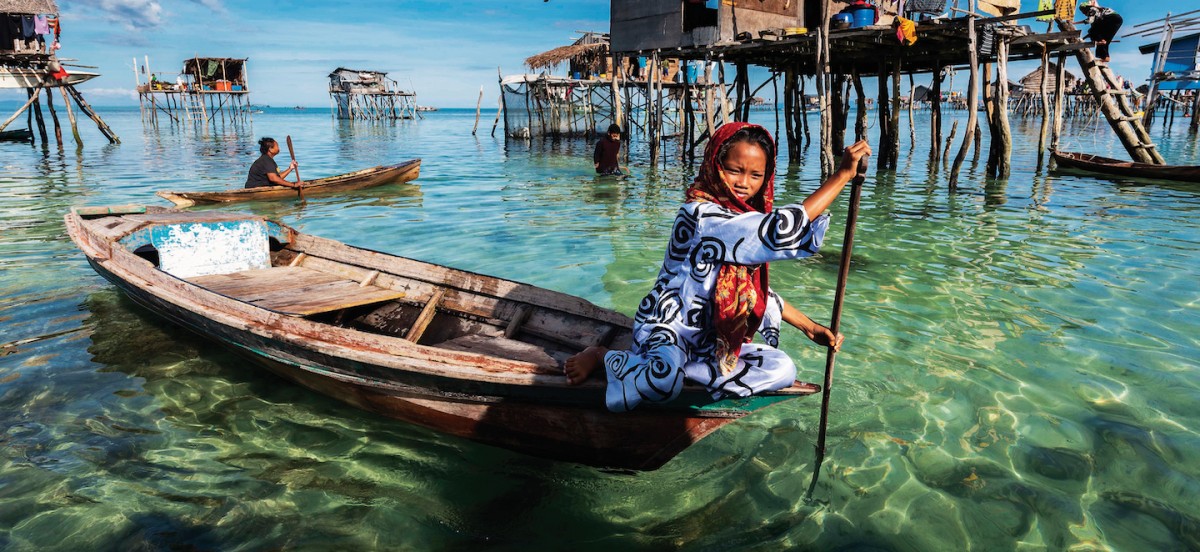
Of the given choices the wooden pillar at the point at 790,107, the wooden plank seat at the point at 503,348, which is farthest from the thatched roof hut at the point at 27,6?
the wooden plank seat at the point at 503,348

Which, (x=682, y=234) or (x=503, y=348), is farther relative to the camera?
(x=503, y=348)

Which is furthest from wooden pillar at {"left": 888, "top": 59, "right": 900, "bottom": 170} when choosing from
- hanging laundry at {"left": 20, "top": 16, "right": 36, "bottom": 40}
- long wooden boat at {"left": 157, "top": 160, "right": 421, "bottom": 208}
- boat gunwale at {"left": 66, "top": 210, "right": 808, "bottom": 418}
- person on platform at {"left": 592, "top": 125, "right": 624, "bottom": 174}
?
hanging laundry at {"left": 20, "top": 16, "right": 36, "bottom": 40}

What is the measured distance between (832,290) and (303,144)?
34.5m

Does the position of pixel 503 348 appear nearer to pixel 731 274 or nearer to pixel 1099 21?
pixel 731 274

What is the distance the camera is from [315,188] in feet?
43.0

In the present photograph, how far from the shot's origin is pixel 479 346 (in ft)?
14.4

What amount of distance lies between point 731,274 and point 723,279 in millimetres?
36

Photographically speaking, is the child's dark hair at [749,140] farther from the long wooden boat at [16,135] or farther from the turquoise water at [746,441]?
the long wooden boat at [16,135]

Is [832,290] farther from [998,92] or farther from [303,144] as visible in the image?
[303,144]

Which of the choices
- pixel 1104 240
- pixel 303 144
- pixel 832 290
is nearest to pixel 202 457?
pixel 832 290

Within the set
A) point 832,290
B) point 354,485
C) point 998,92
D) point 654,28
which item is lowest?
point 354,485

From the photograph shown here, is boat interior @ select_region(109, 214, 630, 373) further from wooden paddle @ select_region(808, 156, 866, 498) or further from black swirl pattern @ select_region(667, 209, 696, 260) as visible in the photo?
wooden paddle @ select_region(808, 156, 866, 498)

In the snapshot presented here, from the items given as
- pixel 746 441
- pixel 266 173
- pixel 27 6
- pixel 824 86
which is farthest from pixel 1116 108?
pixel 27 6

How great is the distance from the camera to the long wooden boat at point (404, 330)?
3.15 m
